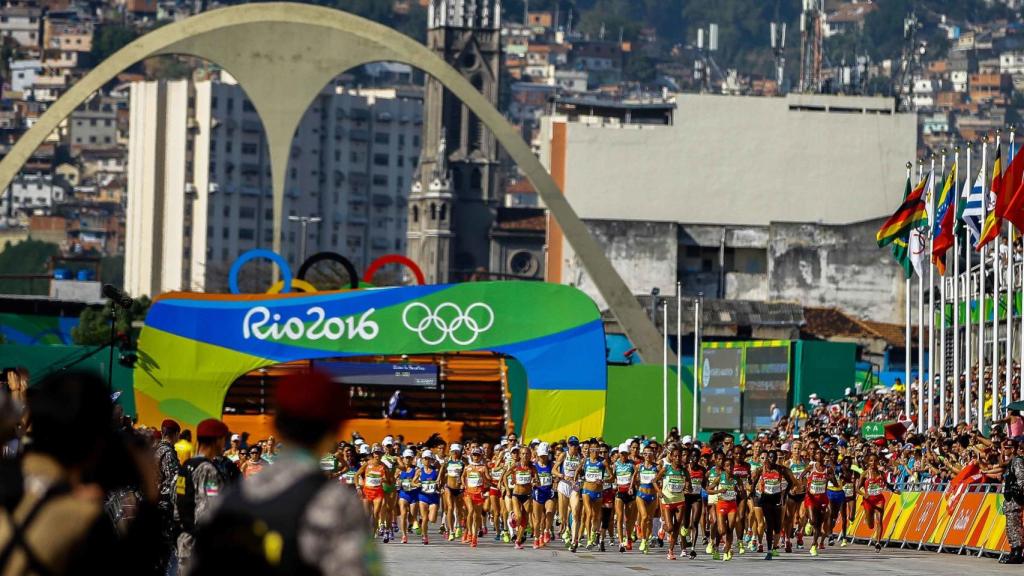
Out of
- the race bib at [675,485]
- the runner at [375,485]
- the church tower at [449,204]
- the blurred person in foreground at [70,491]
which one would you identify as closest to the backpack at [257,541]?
the blurred person in foreground at [70,491]

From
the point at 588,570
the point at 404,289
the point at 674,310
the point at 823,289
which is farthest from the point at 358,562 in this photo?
the point at 823,289

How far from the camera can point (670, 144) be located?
99.9 metres

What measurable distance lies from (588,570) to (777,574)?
2.11 meters

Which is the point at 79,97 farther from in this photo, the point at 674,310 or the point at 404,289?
the point at 674,310

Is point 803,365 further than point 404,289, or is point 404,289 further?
point 803,365

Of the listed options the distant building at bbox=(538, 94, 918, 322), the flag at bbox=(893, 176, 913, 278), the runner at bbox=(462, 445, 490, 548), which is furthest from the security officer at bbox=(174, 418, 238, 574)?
the distant building at bbox=(538, 94, 918, 322)

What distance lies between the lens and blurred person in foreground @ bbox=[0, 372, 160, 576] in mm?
6949

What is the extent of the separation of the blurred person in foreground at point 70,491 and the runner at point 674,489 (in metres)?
21.5

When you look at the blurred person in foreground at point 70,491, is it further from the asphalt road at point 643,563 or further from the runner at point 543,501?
A: the runner at point 543,501

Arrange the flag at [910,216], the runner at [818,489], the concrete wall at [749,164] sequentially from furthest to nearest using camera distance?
the concrete wall at [749,164] → the flag at [910,216] → the runner at [818,489]

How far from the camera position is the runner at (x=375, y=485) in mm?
32281

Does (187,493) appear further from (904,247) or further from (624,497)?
(904,247)

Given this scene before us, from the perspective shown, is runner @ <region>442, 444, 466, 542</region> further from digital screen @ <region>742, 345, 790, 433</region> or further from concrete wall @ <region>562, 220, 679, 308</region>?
concrete wall @ <region>562, 220, 679, 308</region>

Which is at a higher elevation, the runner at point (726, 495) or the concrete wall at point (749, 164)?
the concrete wall at point (749, 164)
